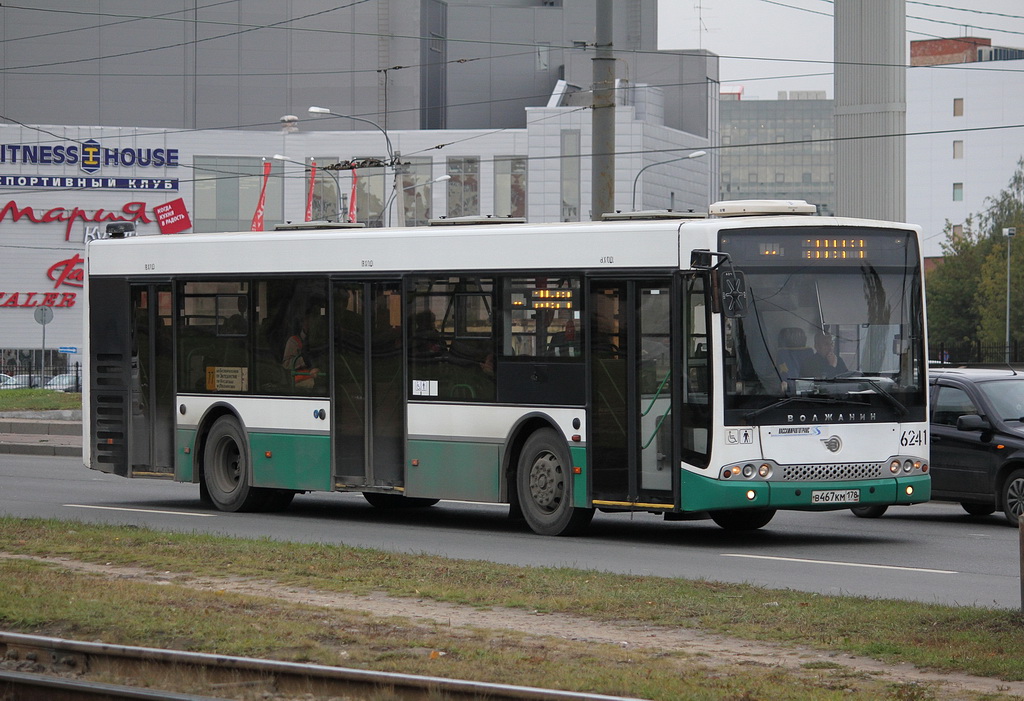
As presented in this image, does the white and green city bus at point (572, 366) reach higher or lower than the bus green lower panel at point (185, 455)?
higher

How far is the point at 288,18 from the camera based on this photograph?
280ft

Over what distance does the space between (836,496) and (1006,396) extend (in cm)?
386

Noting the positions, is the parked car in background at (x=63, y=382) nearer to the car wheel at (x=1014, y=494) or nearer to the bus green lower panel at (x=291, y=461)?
the bus green lower panel at (x=291, y=461)

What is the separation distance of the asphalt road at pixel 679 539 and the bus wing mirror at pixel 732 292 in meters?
2.08

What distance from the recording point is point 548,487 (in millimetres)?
15102

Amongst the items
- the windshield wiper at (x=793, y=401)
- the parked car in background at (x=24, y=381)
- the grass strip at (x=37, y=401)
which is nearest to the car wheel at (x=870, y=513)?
the windshield wiper at (x=793, y=401)

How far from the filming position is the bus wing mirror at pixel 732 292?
13867mm

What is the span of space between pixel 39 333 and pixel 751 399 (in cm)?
7096

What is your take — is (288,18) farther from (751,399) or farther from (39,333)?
(751,399)

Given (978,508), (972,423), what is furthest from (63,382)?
(972,423)

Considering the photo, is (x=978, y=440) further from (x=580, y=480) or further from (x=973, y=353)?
(x=973, y=353)

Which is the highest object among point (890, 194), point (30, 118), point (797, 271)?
point (30, 118)

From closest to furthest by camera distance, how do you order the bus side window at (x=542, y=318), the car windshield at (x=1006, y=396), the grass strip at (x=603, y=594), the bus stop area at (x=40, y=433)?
1. the grass strip at (x=603, y=594)
2. the bus side window at (x=542, y=318)
3. the car windshield at (x=1006, y=396)
4. the bus stop area at (x=40, y=433)

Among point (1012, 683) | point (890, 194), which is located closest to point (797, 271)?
point (1012, 683)
